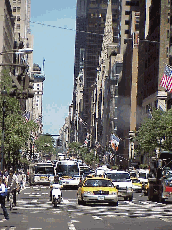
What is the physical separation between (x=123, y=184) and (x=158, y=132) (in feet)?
99.6

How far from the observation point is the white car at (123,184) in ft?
135

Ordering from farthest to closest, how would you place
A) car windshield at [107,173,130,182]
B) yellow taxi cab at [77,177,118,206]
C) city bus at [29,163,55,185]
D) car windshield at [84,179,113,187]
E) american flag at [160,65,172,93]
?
city bus at [29,163,55,185], american flag at [160,65,172,93], car windshield at [107,173,130,182], car windshield at [84,179,113,187], yellow taxi cab at [77,177,118,206]

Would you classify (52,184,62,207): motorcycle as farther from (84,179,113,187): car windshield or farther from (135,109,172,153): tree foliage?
(135,109,172,153): tree foliage

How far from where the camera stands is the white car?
41250mm

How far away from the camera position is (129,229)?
20.5m

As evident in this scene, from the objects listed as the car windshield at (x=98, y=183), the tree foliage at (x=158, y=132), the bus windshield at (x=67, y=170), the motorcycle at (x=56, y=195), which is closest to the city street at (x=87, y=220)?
the motorcycle at (x=56, y=195)

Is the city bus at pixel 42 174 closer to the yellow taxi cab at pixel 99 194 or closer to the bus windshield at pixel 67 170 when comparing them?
the bus windshield at pixel 67 170

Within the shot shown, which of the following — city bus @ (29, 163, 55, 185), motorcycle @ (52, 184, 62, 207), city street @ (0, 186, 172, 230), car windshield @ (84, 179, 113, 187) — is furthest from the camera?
city bus @ (29, 163, 55, 185)

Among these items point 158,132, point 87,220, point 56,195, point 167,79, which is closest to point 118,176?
point 56,195

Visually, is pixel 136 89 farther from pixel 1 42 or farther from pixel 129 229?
pixel 129 229

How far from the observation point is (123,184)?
138 feet

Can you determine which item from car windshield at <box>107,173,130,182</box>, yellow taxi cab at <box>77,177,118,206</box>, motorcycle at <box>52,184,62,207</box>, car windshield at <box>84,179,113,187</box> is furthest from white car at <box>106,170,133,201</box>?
motorcycle at <box>52,184,62,207</box>

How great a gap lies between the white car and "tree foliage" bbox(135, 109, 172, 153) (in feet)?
79.2

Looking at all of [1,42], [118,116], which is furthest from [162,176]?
[118,116]
